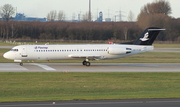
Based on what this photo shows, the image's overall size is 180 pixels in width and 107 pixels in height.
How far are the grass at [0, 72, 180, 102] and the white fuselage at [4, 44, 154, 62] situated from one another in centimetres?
715

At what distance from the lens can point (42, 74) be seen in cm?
2792

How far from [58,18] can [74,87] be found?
466 ft

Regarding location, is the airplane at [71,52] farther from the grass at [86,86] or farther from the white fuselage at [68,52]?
the grass at [86,86]

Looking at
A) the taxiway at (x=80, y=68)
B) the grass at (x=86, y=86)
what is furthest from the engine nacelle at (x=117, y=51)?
the grass at (x=86, y=86)

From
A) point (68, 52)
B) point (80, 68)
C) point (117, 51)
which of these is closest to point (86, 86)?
point (80, 68)

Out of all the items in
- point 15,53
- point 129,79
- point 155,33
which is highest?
point 155,33

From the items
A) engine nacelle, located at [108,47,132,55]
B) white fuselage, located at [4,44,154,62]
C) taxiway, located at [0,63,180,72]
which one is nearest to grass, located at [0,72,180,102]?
taxiway, located at [0,63,180,72]

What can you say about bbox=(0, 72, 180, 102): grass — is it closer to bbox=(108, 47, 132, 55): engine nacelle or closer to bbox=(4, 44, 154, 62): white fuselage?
bbox=(4, 44, 154, 62): white fuselage

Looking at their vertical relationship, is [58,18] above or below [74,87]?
above

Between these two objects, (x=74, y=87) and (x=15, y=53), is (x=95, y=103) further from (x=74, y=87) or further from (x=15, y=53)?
(x=15, y=53)

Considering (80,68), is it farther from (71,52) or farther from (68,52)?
(68,52)

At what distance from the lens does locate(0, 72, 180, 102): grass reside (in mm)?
17877

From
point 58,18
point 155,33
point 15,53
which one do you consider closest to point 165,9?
point 58,18

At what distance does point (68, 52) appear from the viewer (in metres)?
35.1
